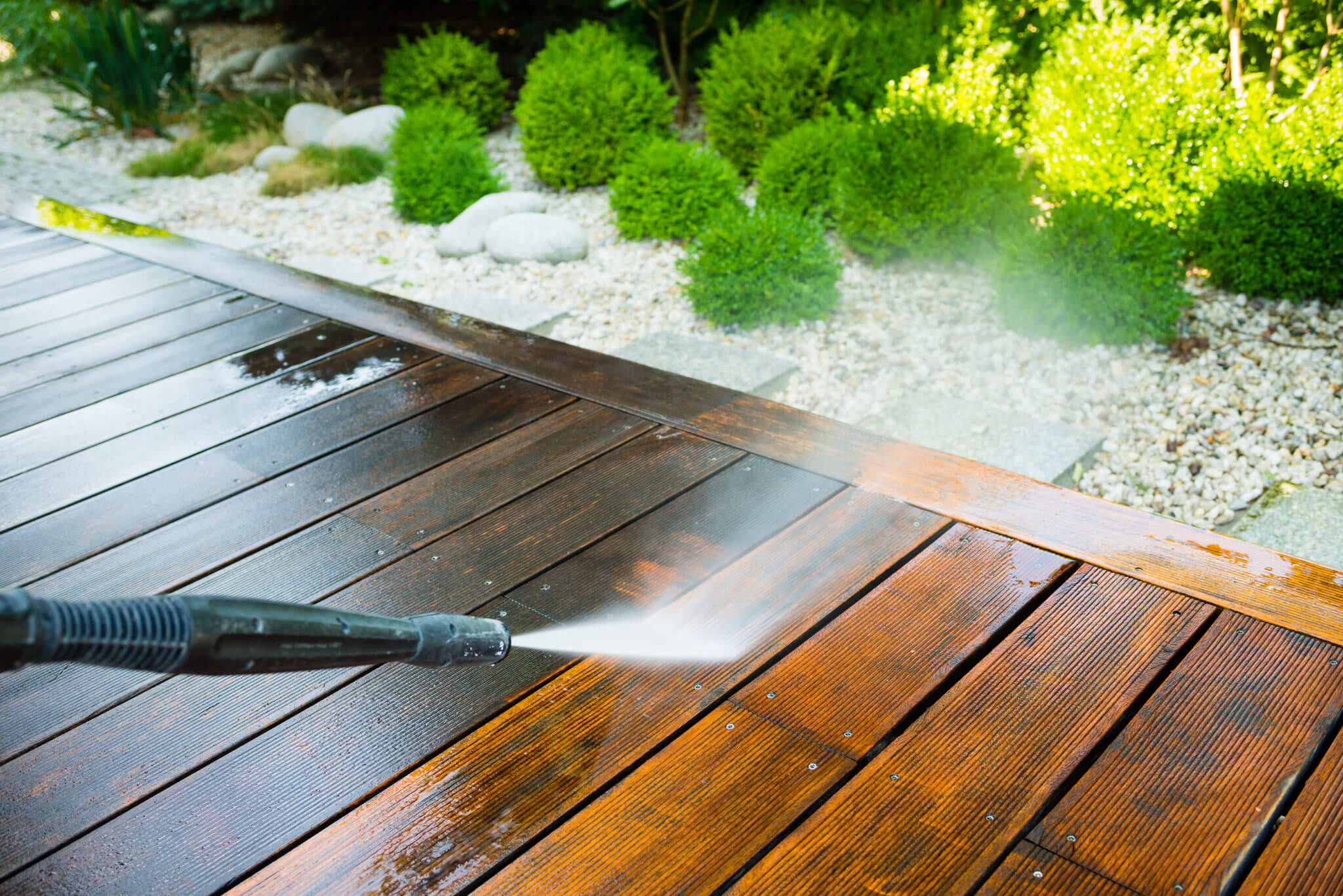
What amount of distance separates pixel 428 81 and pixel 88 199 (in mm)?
1944

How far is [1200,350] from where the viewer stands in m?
3.01

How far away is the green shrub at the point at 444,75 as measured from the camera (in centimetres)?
587

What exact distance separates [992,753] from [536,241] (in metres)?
3.22

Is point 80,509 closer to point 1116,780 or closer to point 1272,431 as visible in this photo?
point 1116,780

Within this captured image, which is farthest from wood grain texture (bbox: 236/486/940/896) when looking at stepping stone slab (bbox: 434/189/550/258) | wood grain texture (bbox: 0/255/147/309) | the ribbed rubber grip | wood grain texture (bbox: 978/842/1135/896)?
stepping stone slab (bbox: 434/189/550/258)

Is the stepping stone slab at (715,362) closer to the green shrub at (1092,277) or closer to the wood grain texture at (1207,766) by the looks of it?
the green shrub at (1092,277)

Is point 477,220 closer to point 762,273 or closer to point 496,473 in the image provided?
point 762,273

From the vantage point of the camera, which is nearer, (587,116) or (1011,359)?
(1011,359)

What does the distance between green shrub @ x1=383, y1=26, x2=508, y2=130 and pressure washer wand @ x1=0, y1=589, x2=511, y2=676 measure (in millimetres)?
5595

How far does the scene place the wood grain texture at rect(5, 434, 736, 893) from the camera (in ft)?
3.43

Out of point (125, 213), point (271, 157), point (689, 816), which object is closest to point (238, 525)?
point (689, 816)

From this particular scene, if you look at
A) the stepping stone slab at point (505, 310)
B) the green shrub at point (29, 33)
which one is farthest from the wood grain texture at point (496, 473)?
the green shrub at point (29, 33)

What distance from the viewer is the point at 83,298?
2.75 metres

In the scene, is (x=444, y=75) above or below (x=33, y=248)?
above
